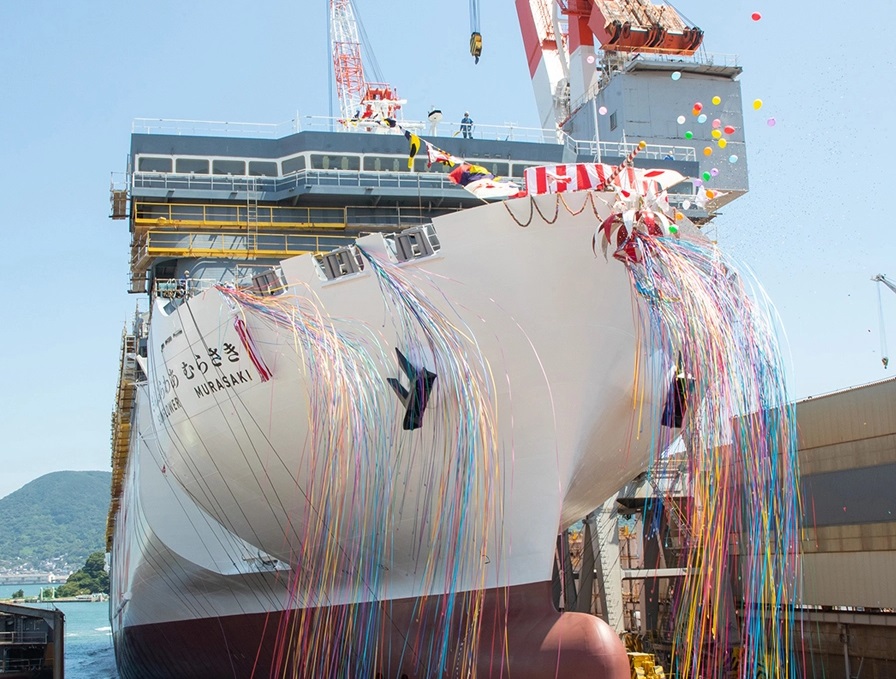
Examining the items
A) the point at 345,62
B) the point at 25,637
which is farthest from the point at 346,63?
the point at 25,637

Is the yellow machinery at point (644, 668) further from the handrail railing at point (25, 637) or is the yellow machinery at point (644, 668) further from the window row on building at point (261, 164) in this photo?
the handrail railing at point (25, 637)

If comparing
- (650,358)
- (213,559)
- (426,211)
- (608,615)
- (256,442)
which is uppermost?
(426,211)

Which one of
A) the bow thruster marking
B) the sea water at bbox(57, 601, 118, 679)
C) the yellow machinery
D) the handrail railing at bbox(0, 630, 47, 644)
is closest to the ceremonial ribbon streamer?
the bow thruster marking

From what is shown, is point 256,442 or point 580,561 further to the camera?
point 580,561

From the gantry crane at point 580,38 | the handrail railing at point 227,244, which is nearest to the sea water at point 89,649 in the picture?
the handrail railing at point 227,244

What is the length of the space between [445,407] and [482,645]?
9.99 ft

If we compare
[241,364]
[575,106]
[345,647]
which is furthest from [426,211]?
[575,106]

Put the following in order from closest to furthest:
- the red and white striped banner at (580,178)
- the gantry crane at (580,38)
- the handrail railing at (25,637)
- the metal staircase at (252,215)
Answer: the red and white striped banner at (580,178) → the metal staircase at (252,215) → the handrail railing at (25,637) → the gantry crane at (580,38)

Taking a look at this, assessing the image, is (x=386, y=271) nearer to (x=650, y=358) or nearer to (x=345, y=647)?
→ (x=650, y=358)

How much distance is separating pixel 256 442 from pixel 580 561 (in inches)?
467

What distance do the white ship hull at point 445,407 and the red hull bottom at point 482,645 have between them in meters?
0.24

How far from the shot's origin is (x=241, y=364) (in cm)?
1353

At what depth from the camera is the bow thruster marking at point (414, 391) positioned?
41.6ft

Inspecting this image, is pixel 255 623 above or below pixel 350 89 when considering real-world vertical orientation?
below
